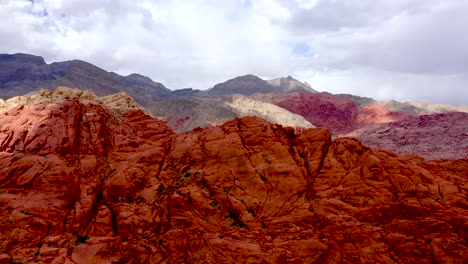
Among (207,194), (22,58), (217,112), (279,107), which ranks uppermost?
(22,58)

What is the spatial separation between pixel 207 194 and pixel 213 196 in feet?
1.05

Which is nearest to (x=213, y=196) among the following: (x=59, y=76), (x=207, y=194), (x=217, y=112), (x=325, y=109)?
(x=207, y=194)

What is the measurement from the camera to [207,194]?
20312 millimetres

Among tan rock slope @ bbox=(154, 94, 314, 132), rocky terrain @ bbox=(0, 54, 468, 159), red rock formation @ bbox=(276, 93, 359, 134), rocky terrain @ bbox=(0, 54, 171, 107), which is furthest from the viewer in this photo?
rocky terrain @ bbox=(0, 54, 171, 107)

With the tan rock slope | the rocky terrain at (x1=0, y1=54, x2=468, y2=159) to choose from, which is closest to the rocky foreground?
the rocky terrain at (x1=0, y1=54, x2=468, y2=159)

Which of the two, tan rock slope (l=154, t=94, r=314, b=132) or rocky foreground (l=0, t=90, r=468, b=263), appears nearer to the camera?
rocky foreground (l=0, t=90, r=468, b=263)

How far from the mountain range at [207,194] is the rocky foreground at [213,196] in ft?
0.19

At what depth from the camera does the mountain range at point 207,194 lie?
17.7 meters

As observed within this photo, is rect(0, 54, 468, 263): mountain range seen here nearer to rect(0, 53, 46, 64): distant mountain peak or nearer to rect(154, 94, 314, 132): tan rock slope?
rect(154, 94, 314, 132): tan rock slope

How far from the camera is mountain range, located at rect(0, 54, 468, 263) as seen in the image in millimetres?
17688

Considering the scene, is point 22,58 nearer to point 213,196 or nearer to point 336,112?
point 336,112

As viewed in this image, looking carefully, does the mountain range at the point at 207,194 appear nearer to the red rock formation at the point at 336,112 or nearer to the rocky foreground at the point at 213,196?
the rocky foreground at the point at 213,196

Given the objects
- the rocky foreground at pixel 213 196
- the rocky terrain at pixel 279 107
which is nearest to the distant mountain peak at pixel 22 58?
the rocky terrain at pixel 279 107

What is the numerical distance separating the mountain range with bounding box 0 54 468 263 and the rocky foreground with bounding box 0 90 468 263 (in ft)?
0.19
